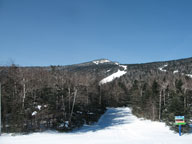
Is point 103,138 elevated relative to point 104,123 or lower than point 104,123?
elevated

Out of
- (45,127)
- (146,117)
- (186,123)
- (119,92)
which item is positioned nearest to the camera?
(186,123)

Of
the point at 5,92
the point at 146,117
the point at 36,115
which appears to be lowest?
the point at 146,117

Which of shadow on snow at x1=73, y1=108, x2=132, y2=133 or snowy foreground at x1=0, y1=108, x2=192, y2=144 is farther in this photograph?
shadow on snow at x1=73, y1=108, x2=132, y2=133

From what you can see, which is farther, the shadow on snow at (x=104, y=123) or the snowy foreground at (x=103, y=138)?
the shadow on snow at (x=104, y=123)

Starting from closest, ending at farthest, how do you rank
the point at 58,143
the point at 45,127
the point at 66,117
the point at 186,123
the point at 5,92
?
the point at 58,143 → the point at 186,123 → the point at 5,92 → the point at 45,127 → the point at 66,117

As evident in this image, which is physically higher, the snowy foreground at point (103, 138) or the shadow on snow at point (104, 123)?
the snowy foreground at point (103, 138)

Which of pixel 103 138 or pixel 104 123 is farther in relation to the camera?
pixel 104 123

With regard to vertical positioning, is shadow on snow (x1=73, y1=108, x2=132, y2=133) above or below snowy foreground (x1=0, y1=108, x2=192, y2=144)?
below

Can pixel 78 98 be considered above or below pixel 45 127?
above

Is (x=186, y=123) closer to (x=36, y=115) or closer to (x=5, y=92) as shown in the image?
(x=36, y=115)

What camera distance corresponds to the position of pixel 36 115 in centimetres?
1625

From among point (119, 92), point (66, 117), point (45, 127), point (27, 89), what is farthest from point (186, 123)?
point (119, 92)

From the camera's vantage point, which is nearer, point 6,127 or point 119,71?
point 6,127

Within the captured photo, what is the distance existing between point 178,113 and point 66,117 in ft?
41.9
